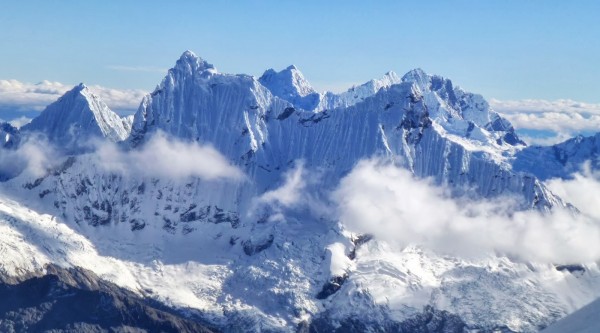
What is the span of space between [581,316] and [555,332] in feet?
8.81

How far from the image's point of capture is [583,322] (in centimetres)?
6316

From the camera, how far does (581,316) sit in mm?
64812

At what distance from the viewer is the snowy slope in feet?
202

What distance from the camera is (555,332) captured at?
63.5 meters

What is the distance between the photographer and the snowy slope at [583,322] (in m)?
61.5
